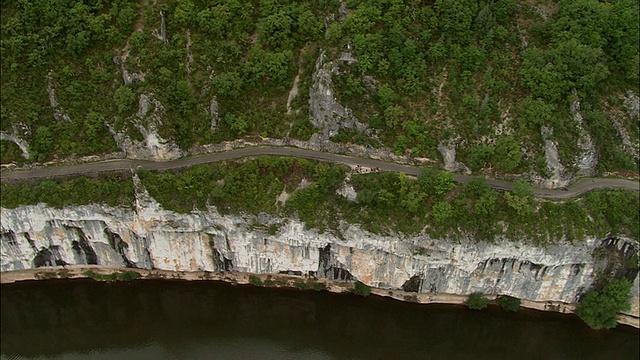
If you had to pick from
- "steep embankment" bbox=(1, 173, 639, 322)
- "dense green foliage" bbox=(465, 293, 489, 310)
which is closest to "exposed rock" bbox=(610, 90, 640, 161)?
"steep embankment" bbox=(1, 173, 639, 322)

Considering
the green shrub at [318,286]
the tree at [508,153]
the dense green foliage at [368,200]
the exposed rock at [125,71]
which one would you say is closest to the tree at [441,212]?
the dense green foliage at [368,200]

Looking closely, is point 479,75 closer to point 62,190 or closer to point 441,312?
point 441,312

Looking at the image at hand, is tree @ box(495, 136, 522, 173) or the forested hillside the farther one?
the forested hillside

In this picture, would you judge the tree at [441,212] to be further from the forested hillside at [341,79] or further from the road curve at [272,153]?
the forested hillside at [341,79]

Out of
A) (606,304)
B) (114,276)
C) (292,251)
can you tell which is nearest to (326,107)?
(292,251)

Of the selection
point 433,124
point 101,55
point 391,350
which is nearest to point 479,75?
point 433,124

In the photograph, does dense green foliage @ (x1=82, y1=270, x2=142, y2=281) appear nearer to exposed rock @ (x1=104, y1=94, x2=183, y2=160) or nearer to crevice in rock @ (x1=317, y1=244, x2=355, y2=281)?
exposed rock @ (x1=104, y1=94, x2=183, y2=160)
